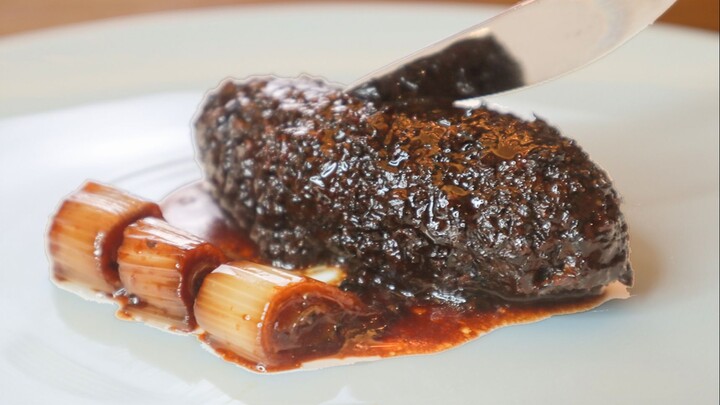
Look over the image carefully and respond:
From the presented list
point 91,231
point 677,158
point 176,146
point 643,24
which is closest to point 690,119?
point 677,158

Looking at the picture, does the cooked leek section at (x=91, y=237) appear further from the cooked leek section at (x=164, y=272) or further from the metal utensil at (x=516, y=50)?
the metal utensil at (x=516, y=50)

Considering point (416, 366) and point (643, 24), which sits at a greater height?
point (643, 24)

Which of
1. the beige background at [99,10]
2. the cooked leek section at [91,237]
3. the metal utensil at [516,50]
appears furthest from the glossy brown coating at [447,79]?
the beige background at [99,10]

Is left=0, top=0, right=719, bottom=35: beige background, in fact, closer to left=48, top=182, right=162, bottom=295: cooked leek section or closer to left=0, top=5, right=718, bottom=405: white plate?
left=0, top=5, right=718, bottom=405: white plate

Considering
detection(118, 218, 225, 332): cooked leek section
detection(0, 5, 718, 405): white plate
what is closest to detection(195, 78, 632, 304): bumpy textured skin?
detection(0, 5, 718, 405): white plate

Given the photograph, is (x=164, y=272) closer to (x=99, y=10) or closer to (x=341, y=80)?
(x=341, y=80)

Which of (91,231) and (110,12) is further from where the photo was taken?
(110,12)

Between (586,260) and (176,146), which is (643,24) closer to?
(586,260)
